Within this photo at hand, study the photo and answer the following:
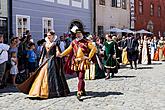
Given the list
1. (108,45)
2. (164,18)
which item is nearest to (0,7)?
(108,45)

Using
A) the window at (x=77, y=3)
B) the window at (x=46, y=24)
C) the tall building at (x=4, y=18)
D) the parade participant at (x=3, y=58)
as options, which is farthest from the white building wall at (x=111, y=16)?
the parade participant at (x=3, y=58)

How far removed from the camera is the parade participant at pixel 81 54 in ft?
32.9

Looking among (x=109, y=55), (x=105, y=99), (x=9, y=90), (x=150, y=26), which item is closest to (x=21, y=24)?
(x=109, y=55)

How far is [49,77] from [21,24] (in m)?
8.87

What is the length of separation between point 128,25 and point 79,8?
1011cm

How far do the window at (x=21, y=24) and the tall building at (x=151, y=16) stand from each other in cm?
1878

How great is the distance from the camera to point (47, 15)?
20812 millimetres

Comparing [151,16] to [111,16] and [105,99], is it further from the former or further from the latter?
[105,99]

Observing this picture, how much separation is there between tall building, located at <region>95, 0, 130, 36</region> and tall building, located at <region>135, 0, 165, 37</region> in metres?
3.43

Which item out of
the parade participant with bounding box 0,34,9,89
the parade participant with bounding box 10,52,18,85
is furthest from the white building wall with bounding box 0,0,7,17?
the parade participant with bounding box 0,34,9,89

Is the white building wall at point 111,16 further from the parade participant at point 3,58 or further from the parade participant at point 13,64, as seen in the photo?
the parade participant at point 3,58

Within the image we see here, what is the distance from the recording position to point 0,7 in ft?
55.3

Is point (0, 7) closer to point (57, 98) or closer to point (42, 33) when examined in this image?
point (42, 33)

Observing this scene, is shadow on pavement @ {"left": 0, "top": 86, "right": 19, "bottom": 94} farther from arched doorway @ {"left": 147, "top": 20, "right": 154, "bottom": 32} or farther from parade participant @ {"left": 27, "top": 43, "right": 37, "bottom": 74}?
arched doorway @ {"left": 147, "top": 20, "right": 154, "bottom": 32}
